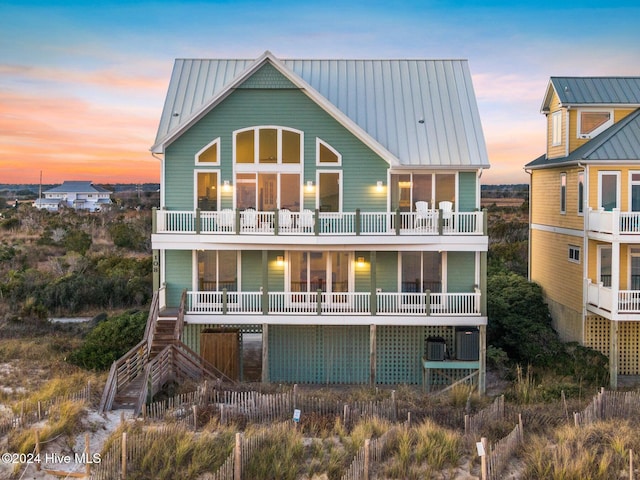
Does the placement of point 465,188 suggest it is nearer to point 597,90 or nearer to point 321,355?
point 321,355

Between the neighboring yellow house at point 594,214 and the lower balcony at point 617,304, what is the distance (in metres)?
0.03

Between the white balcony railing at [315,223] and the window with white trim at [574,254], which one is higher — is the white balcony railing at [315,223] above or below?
above

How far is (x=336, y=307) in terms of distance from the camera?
19.6m

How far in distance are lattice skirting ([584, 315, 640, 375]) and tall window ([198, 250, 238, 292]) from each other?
1269 centimetres

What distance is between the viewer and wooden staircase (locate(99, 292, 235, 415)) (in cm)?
1549

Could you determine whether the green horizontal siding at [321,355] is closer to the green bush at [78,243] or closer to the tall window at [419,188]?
the tall window at [419,188]

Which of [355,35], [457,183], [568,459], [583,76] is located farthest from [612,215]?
[355,35]

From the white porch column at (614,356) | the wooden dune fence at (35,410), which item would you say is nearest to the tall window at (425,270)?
the white porch column at (614,356)

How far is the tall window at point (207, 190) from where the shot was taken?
20.5 meters

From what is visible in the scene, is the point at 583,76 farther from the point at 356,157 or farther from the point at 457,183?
the point at 356,157

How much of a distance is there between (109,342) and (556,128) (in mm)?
19329

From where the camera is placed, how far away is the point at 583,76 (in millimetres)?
24688

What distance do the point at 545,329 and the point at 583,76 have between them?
10443 millimetres

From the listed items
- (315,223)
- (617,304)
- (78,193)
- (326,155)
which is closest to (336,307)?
(315,223)
